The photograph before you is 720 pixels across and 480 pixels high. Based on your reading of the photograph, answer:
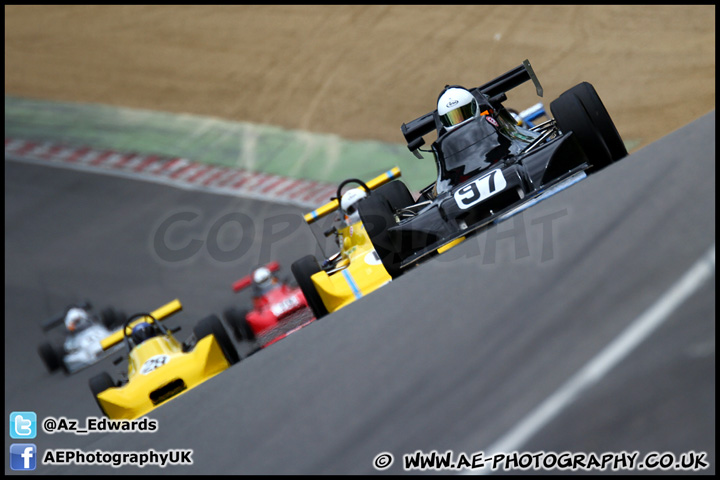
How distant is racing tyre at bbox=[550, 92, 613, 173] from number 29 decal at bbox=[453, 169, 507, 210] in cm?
78

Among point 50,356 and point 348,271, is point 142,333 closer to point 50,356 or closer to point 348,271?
point 50,356

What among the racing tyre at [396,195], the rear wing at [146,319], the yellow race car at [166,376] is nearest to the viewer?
the racing tyre at [396,195]

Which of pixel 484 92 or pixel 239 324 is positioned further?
pixel 239 324

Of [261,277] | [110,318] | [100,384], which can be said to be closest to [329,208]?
[261,277]

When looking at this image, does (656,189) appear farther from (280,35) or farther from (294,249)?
(280,35)

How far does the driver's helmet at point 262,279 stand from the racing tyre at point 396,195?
464cm

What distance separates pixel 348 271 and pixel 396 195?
1.05 metres

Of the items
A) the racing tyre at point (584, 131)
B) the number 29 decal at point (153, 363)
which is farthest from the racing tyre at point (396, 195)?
the number 29 decal at point (153, 363)

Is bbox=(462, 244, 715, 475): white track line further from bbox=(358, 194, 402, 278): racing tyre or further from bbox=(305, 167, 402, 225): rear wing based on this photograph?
bbox=(305, 167, 402, 225): rear wing

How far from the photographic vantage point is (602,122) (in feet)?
27.1

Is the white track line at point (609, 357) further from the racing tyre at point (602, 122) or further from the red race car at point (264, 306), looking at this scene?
the red race car at point (264, 306)

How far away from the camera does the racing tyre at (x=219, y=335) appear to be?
9.98m

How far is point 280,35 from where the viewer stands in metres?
20.5

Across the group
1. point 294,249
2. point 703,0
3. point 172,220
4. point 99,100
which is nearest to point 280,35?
point 99,100
